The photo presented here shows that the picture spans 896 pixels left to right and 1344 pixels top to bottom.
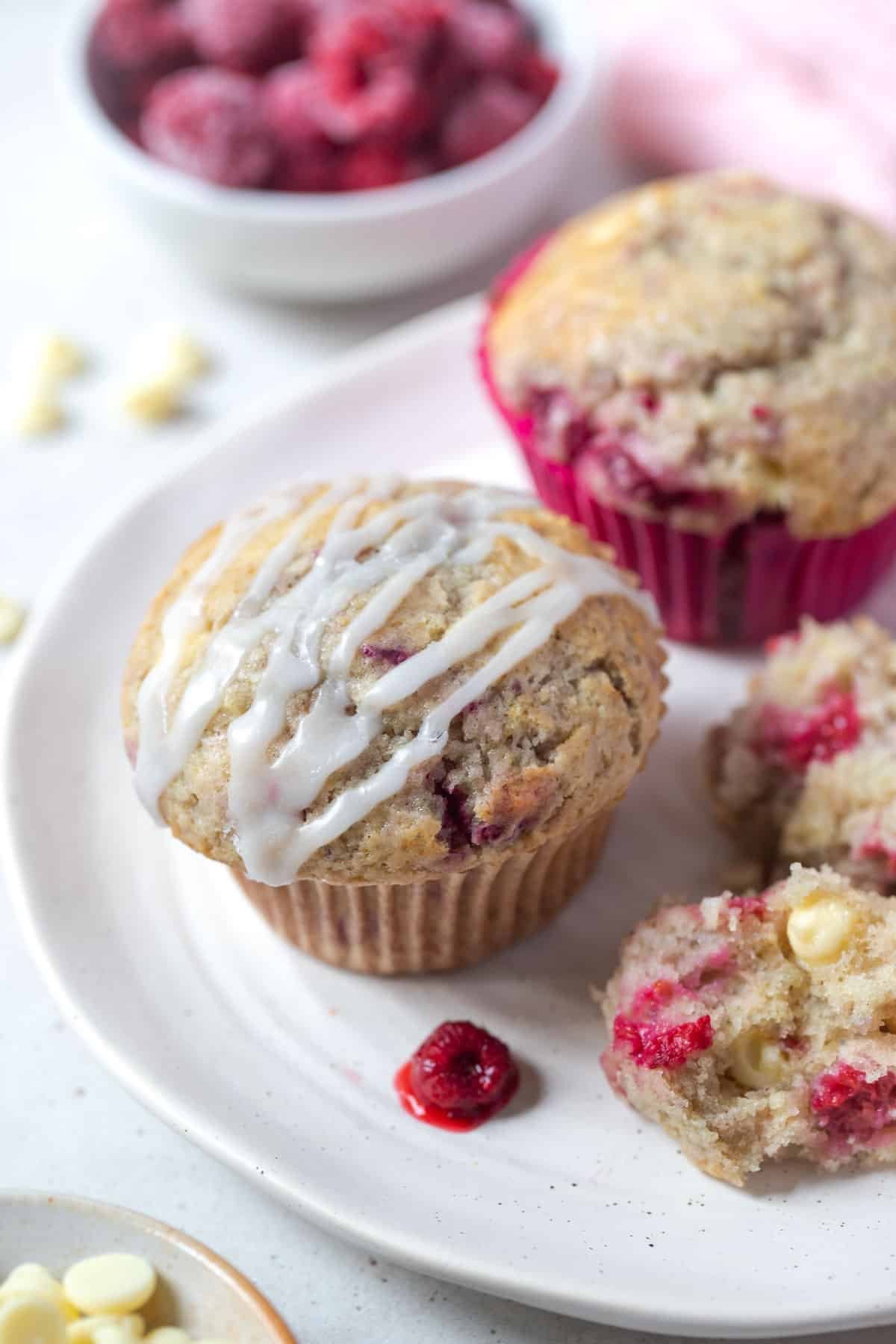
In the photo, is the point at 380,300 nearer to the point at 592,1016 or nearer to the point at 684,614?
the point at 684,614

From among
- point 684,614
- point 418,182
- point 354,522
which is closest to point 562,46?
point 418,182

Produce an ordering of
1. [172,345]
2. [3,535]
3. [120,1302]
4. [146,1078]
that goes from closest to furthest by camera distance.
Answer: [120,1302] < [146,1078] < [3,535] < [172,345]

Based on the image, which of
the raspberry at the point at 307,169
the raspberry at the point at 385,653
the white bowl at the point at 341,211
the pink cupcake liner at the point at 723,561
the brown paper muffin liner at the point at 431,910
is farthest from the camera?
the raspberry at the point at 307,169

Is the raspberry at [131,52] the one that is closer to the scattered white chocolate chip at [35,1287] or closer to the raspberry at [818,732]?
the raspberry at [818,732]

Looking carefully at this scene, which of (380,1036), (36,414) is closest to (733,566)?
(380,1036)

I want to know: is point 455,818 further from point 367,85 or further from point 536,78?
point 536,78

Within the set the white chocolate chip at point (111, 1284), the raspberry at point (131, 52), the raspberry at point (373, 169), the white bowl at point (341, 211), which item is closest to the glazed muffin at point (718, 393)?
the white bowl at point (341, 211)
